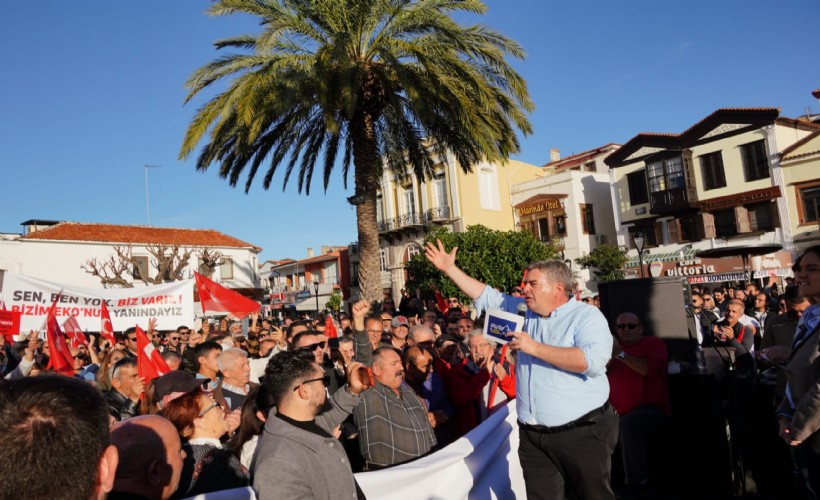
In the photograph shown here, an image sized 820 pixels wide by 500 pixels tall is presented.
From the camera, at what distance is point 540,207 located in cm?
3859

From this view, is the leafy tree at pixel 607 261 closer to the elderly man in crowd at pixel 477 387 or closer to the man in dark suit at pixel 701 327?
the man in dark suit at pixel 701 327

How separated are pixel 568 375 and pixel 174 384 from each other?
2.40m

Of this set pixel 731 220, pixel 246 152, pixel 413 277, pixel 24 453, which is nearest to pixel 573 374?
pixel 24 453

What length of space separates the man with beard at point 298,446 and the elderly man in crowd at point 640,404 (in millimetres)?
3293

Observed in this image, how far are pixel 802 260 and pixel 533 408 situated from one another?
6.39 ft

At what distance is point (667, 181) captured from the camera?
3309 centimetres

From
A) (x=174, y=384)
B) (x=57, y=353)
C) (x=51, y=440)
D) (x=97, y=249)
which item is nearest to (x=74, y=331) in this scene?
(x=57, y=353)

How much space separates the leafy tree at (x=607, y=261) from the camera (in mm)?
33719

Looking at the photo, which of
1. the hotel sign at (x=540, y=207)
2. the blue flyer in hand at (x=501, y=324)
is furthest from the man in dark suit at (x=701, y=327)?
the hotel sign at (x=540, y=207)

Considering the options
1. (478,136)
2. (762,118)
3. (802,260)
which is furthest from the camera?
(762,118)

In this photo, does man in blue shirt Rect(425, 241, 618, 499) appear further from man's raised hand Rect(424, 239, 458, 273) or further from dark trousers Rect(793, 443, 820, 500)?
dark trousers Rect(793, 443, 820, 500)

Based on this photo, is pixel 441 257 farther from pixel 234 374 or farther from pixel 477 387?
pixel 234 374

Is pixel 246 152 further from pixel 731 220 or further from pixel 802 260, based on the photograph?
pixel 731 220

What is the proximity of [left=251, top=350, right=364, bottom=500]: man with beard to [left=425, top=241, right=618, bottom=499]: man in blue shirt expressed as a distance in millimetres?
1118
